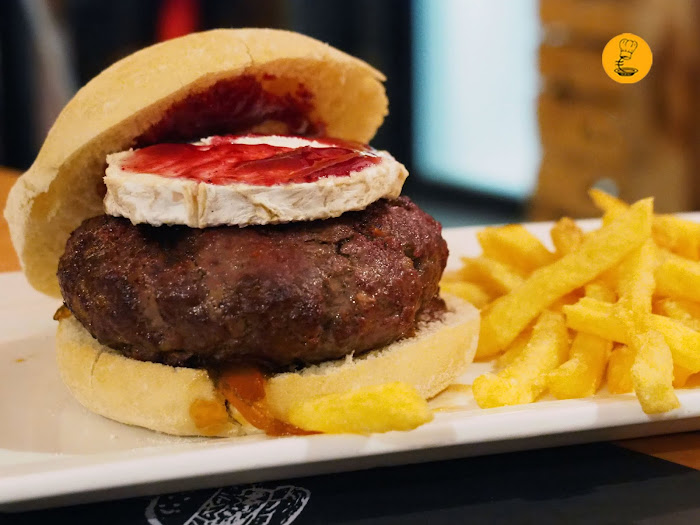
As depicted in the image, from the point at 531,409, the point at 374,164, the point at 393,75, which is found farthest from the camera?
the point at 393,75

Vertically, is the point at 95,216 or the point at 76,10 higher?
the point at 76,10

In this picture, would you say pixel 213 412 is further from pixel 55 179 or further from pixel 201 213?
pixel 55 179

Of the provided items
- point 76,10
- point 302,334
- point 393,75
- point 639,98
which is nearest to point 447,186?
point 393,75

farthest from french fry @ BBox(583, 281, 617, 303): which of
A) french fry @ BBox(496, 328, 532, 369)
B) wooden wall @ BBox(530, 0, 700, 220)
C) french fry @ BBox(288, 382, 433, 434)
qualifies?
wooden wall @ BBox(530, 0, 700, 220)

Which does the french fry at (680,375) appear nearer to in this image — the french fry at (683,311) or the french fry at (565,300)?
the french fry at (683,311)

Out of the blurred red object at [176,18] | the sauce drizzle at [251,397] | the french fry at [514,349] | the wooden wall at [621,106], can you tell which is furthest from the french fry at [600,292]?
the blurred red object at [176,18]

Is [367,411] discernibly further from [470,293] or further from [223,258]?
[470,293]

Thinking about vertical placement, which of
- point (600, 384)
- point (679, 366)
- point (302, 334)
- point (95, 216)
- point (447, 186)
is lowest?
point (447, 186)
